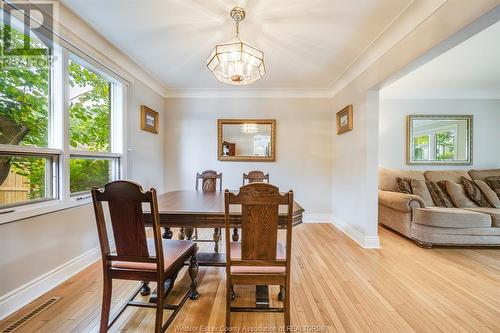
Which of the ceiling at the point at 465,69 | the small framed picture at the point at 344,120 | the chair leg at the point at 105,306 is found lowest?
the chair leg at the point at 105,306

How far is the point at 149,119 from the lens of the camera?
11.9 feet

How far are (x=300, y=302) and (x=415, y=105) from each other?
13.8 ft

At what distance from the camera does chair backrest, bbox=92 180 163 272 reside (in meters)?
1.22

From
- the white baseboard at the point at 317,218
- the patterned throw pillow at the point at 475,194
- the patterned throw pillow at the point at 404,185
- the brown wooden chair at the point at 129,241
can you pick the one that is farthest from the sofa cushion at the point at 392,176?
the brown wooden chair at the point at 129,241

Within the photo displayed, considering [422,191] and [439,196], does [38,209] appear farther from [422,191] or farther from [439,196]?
[439,196]

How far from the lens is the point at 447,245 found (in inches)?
115

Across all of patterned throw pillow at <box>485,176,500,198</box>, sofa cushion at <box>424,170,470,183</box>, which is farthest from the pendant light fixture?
patterned throw pillow at <box>485,176,500,198</box>

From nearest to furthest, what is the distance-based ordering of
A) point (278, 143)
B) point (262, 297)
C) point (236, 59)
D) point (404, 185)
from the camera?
point (262, 297) → point (236, 59) → point (404, 185) → point (278, 143)

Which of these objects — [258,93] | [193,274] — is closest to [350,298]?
[193,274]

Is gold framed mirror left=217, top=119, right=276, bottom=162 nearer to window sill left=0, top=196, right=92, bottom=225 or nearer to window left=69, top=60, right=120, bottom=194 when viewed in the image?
window left=69, top=60, right=120, bottom=194

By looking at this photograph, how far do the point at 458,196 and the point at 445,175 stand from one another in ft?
Answer: 1.66

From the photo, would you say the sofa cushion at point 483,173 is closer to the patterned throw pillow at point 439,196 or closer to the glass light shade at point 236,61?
the patterned throw pillow at point 439,196

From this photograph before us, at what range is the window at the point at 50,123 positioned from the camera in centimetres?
169

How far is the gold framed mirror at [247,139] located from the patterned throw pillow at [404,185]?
2122 mm
